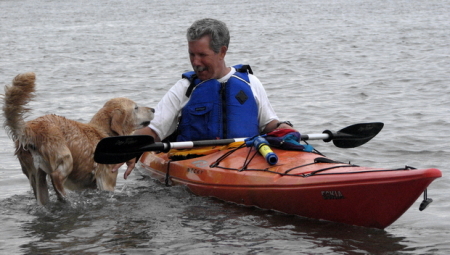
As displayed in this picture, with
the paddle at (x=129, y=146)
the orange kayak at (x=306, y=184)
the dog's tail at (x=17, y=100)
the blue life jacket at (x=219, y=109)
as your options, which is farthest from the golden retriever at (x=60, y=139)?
the orange kayak at (x=306, y=184)

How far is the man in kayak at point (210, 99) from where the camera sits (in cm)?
577

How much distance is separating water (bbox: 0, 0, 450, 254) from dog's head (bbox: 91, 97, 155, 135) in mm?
653

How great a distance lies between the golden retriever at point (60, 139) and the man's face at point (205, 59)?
0.72 metres

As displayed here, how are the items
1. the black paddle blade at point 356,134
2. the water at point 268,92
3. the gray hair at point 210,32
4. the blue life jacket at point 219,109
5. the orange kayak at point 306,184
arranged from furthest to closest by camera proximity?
the black paddle blade at point 356,134 < the blue life jacket at point 219,109 < the gray hair at point 210,32 < the water at point 268,92 < the orange kayak at point 306,184

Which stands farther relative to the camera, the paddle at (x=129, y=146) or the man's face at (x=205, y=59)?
the man's face at (x=205, y=59)

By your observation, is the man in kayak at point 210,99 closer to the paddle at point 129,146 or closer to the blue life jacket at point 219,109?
the blue life jacket at point 219,109

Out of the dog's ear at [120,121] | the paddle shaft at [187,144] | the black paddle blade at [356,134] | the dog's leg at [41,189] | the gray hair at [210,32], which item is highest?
the gray hair at [210,32]

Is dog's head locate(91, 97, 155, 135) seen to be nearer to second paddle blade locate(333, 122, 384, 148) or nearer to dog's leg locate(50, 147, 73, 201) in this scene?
dog's leg locate(50, 147, 73, 201)

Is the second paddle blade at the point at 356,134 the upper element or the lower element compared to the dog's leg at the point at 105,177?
upper

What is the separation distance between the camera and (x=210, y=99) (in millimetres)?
5852

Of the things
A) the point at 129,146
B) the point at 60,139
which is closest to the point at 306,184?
the point at 129,146

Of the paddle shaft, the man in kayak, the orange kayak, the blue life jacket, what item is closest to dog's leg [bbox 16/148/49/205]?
the man in kayak

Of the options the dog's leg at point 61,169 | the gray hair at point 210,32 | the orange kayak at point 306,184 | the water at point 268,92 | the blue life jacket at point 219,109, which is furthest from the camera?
the blue life jacket at point 219,109

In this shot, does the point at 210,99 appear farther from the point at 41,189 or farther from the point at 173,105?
the point at 41,189
